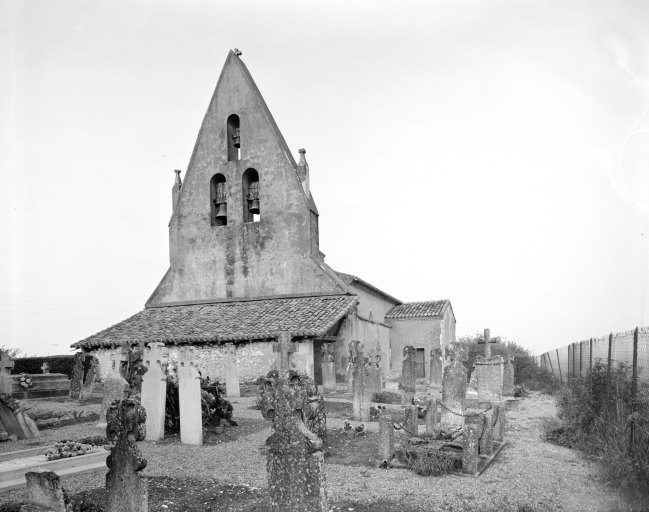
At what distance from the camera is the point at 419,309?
3453cm

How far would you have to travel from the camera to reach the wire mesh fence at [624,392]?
7840 mm

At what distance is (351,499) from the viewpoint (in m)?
7.29

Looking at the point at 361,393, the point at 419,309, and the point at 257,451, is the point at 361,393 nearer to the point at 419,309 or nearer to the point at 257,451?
the point at 257,451

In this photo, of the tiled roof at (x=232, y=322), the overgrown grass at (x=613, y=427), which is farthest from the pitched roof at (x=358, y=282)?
the overgrown grass at (x=613, y=427)

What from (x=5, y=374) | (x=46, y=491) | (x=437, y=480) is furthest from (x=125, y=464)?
(x=5, y=374)

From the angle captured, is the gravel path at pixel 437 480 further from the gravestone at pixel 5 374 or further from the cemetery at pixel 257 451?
the gravestone at pixel 5 374

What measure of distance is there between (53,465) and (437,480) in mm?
6293

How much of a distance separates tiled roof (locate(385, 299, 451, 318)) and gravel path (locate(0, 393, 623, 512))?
21.8 meters

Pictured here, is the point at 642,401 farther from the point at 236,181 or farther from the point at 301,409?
the point at 236,181

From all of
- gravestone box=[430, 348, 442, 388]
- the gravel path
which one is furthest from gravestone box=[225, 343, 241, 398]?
gravestone box=[430, 348, 442, 388]

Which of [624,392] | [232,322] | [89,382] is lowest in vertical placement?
[89,382]

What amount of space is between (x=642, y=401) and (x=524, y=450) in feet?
8.51

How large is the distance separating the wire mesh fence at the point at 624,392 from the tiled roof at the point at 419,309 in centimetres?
1959

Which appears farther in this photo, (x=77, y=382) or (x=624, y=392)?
(x=77, y=382)
